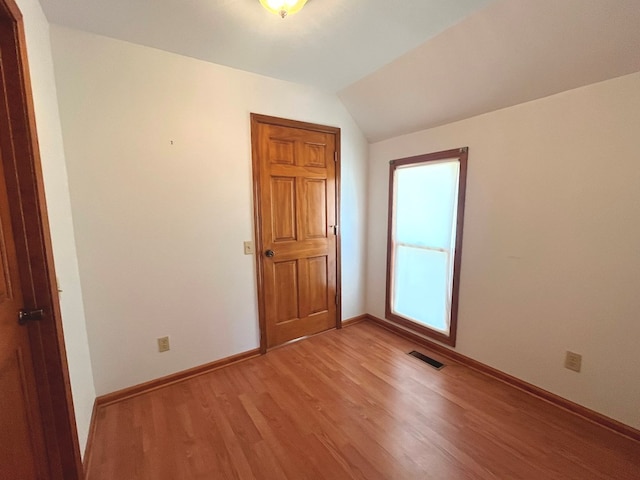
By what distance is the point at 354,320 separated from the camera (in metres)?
3.16

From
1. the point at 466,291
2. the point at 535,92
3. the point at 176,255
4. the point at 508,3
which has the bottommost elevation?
the point at 466,291

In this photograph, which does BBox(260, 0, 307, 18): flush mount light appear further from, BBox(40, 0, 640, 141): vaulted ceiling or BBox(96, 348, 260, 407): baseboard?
BBox(96, 348, 260, 407): baseboard

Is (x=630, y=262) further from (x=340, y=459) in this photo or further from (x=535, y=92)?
(x=340, y=459)

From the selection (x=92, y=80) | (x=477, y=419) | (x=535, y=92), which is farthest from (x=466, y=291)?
(x=92, y=80)

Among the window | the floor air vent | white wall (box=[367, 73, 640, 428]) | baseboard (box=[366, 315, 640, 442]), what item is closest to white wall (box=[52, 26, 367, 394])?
the window

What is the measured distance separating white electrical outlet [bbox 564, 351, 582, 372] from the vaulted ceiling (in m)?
1.65

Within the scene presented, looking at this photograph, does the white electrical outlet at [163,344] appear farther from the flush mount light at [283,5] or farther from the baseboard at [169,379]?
the flush mount light at [283,5]

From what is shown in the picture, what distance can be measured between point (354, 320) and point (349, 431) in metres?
1.56

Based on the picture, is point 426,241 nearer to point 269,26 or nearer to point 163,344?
point 269,26

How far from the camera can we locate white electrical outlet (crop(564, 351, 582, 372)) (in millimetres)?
1737

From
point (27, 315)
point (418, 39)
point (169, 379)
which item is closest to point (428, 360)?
point (169, 379)

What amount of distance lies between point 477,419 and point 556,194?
4.94 feet

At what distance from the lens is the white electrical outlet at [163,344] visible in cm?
204

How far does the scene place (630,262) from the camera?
153cm
